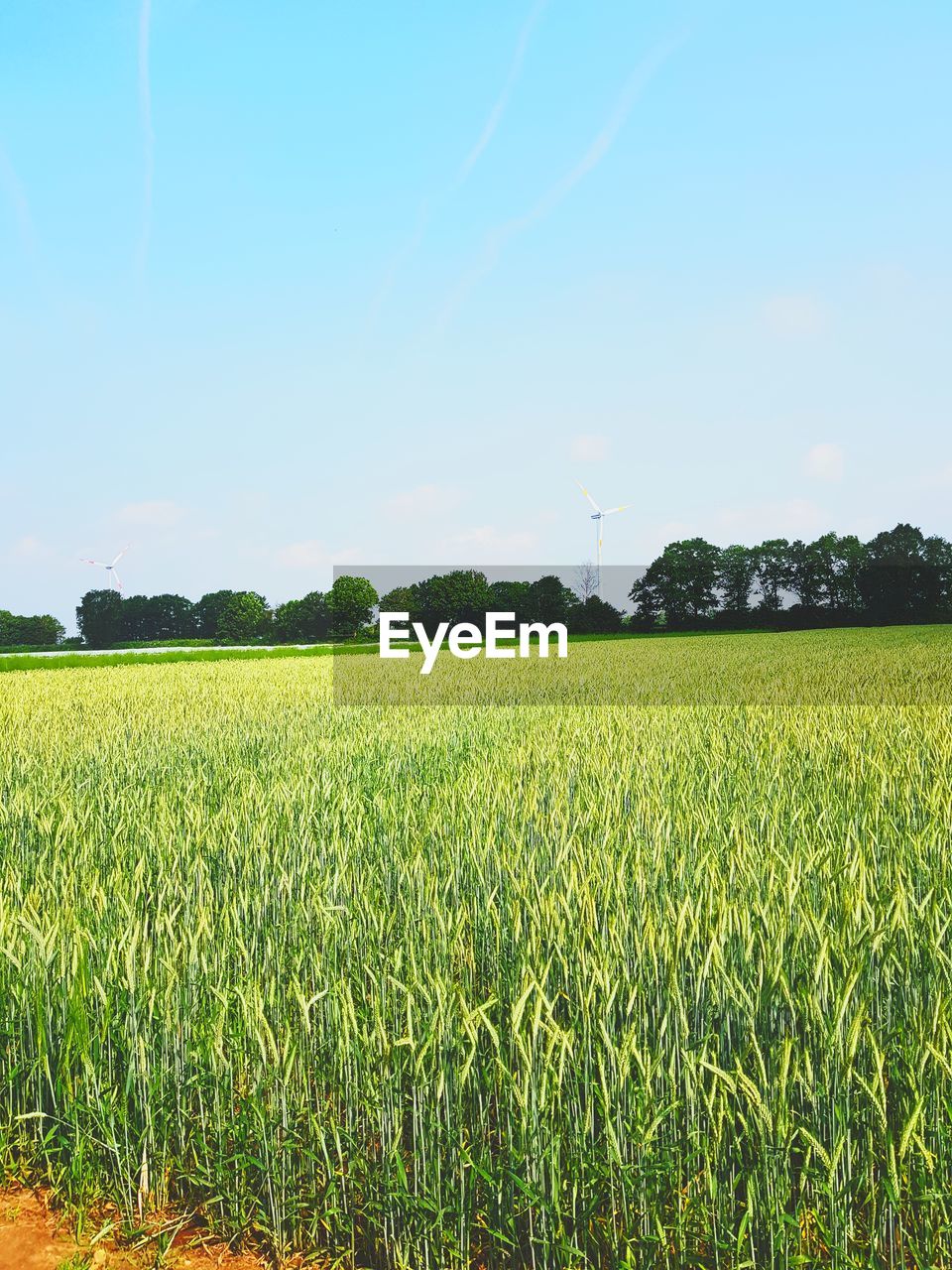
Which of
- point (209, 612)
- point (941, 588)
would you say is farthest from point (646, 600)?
point (209, 612)

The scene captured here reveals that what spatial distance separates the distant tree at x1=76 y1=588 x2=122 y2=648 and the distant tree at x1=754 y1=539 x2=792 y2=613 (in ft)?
241

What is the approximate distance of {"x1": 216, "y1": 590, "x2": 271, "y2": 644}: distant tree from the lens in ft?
363

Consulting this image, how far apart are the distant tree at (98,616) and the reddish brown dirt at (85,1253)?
364 ft

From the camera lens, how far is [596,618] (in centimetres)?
7606

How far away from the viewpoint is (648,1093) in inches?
98.4

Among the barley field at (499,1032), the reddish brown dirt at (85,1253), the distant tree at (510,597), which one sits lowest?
the reddish brown dirt at (85,1253)

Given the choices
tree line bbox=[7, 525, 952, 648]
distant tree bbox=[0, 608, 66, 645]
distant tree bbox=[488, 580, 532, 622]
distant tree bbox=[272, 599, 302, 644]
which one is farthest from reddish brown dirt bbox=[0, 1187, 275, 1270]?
distant tree bbox=[0, 608, 66, 645]

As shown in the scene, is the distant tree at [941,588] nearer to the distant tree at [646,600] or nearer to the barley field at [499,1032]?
the distant tree at [646,600]

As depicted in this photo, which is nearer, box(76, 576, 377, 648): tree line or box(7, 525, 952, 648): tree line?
box(7, 525, 952, 648): tree line

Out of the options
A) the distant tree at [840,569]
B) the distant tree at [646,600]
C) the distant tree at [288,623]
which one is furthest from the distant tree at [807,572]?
the distant tree at [288,623]

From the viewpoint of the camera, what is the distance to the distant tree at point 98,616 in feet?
351

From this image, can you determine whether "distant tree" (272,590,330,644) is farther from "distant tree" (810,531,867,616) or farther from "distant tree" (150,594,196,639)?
"distant tree" (810,531,867,616)

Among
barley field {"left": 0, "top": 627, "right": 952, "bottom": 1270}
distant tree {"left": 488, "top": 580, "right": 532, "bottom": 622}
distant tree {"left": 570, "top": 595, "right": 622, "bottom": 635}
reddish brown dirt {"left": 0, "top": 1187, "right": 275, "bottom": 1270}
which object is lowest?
reddish brown dirt {"left": 0, "top": 1187, "right": 275, "bottom": 1270}

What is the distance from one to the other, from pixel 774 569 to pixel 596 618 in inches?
1125
